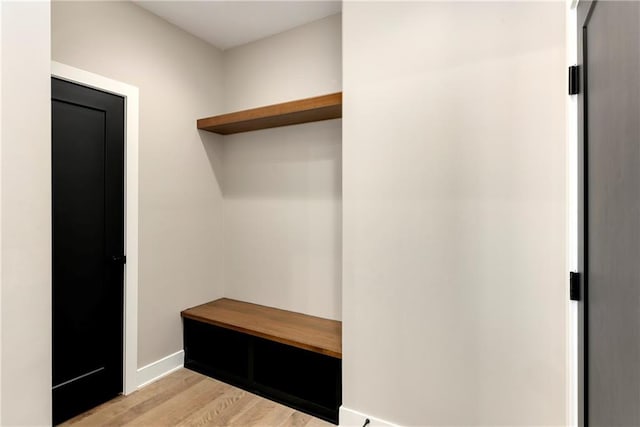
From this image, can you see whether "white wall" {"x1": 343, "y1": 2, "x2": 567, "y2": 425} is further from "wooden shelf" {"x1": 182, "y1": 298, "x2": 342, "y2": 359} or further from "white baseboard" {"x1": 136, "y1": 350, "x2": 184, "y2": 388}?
"white baseboard" {"x1": 136, "y1": 350, "x2": 184, "y2": 388}

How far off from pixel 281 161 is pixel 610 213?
2.28 meters

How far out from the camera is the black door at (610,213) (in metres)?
0.66

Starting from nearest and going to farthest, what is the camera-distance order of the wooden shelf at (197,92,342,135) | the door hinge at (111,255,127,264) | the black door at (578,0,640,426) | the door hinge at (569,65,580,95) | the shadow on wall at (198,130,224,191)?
the black door at (578,0,640,426) < the door hinge at (569,65,580,95) < the wooden shelf at (197,92,342,135) < the door hinge at (111,255,127,264) < the shadow on wall at (198,130,224,191)

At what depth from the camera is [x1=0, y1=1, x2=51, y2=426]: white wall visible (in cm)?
118

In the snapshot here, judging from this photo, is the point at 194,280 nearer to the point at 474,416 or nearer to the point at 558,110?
the point at 474,416

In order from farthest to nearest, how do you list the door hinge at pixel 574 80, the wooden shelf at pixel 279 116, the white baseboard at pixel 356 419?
the wooden shelf at pixel 279 116 → the white baseboard at pixel 356 419 → the door hinge at pixel 574 80

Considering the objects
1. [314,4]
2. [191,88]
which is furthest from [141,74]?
[314,4]

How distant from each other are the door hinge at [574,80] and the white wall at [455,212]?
167 millimetres

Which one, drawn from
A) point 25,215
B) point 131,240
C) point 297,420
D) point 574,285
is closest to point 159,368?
point 131,240

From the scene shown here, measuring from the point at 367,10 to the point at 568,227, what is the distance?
1.53 meters

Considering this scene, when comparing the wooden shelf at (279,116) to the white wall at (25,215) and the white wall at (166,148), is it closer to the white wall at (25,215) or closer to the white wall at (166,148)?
the white wall at (166,148)

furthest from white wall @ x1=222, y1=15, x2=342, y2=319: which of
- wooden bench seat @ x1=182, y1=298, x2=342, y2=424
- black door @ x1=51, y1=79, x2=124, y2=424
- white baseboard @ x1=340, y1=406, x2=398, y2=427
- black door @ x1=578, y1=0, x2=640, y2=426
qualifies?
black door @ x1=578, y1=0, x2=640, y2=426

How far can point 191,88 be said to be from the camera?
111 inches

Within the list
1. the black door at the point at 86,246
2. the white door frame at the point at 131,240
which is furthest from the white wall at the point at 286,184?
the black door at the point at 86,246
